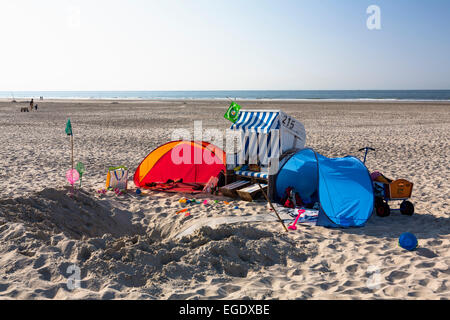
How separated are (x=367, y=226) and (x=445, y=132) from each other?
14.5 meters

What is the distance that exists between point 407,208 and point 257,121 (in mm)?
3487

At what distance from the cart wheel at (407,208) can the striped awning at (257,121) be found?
2.90 meters

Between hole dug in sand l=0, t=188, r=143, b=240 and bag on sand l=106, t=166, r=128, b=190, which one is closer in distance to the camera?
hole dug in sand l=0, t=188, r=143, b=240

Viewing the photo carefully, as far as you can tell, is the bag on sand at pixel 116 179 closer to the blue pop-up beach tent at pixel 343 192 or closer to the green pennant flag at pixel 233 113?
the green pennant flag at pixel 233 113

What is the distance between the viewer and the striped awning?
749 centimetres

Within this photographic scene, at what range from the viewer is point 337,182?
654 centimetres

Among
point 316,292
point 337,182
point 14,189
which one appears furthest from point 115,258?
point 14,189

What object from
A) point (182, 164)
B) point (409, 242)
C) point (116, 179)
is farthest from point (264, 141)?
point (409, 242)

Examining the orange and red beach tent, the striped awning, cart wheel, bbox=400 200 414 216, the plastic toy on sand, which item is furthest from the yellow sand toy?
the orange and red beach tent

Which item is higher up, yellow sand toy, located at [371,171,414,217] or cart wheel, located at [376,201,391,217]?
yellow sand toy, located at [371,171,414,217]

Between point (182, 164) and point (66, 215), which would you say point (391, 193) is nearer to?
point (182, 164)

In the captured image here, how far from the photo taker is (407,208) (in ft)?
21.6

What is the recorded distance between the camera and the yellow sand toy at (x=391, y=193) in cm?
651

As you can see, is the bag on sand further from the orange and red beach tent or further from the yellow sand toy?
the yellow sand toy
